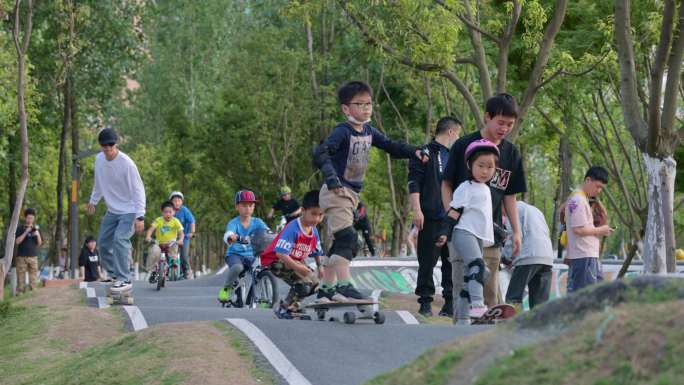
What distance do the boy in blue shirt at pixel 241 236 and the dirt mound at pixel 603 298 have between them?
1009cm

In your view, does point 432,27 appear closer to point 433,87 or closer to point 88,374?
point 88,374

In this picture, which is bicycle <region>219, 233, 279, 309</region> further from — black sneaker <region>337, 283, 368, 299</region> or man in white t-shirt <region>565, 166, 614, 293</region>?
black sneaker <region>337, 283, 368, 299</region>

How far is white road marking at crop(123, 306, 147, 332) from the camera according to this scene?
472 inches

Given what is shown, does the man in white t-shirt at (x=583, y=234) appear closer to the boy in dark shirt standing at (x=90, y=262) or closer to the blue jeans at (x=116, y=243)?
the blue jeans at (x=116, y=243)

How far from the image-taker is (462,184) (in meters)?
10.2

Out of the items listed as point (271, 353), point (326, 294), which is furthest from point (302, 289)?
point (271, 353)

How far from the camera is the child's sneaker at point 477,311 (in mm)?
9992

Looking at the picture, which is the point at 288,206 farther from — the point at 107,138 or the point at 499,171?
the point at 499,171

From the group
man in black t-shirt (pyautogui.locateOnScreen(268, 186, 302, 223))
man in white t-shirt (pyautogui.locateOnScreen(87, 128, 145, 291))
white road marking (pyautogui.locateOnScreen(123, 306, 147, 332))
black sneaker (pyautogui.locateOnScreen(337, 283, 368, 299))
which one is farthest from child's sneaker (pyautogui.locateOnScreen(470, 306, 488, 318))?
man in black t-shirt (pyautogui.locateOnScreen(268, 186, 302, 223))

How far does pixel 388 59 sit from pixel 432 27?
3.97 feet

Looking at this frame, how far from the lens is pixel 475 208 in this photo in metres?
10.1

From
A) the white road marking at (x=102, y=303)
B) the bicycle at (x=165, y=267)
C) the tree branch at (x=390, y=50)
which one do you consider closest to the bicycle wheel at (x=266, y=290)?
the white road marking at (x=102, y=303)

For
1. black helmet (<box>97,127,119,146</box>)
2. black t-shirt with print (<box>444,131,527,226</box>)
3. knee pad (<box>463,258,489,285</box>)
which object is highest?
black helmet (<box>97,127,119,146</box>)

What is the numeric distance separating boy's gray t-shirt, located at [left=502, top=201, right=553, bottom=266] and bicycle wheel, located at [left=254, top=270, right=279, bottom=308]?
339 cm
